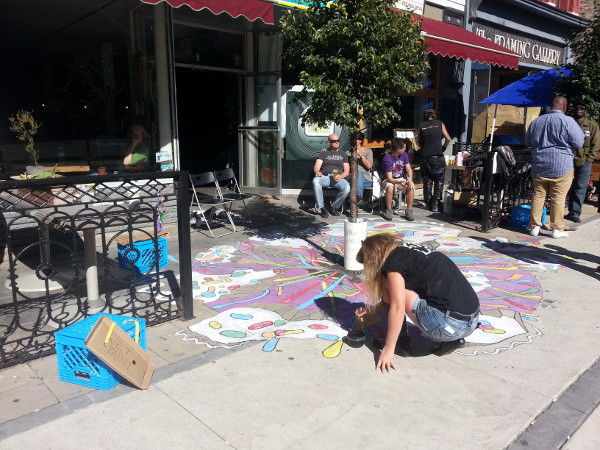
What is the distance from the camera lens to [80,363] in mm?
3283

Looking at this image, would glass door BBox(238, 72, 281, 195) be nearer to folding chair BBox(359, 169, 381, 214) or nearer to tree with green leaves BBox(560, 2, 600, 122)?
folding chair BBox(359, 169, 381, 214)

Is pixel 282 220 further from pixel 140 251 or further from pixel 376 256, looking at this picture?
pixel 376 256

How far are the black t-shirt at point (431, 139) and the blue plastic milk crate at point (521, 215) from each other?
1.74m

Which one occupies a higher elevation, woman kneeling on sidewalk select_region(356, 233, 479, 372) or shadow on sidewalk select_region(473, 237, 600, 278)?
woman kneeling on sidewalk select_region(356, 233, 479, 372)

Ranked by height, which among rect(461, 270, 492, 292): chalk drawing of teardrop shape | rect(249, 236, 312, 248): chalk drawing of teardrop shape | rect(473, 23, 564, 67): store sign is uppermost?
rect(473, 23, 564, 67): store sign

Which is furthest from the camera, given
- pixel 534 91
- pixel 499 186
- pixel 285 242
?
pixel 534 91

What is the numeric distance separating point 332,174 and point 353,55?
357 centimetres

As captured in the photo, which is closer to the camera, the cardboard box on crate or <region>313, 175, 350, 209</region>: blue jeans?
the cardboard box on crate

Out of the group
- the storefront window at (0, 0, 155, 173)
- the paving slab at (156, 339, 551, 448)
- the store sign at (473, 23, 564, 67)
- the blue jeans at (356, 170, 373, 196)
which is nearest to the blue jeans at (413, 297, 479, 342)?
the paving slab at (156, 339, 551, 448)

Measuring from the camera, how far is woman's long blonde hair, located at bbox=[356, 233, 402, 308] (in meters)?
3.38

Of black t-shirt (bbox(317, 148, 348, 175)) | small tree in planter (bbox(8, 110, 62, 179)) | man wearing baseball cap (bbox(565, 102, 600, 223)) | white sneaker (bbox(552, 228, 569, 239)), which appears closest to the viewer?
small tree in planter (bbox(8, 110, 62, 179))

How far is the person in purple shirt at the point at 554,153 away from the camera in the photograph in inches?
270

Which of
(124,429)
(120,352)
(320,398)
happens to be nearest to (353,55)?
(320,398)

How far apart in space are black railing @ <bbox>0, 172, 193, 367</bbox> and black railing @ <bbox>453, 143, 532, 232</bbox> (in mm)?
4504
